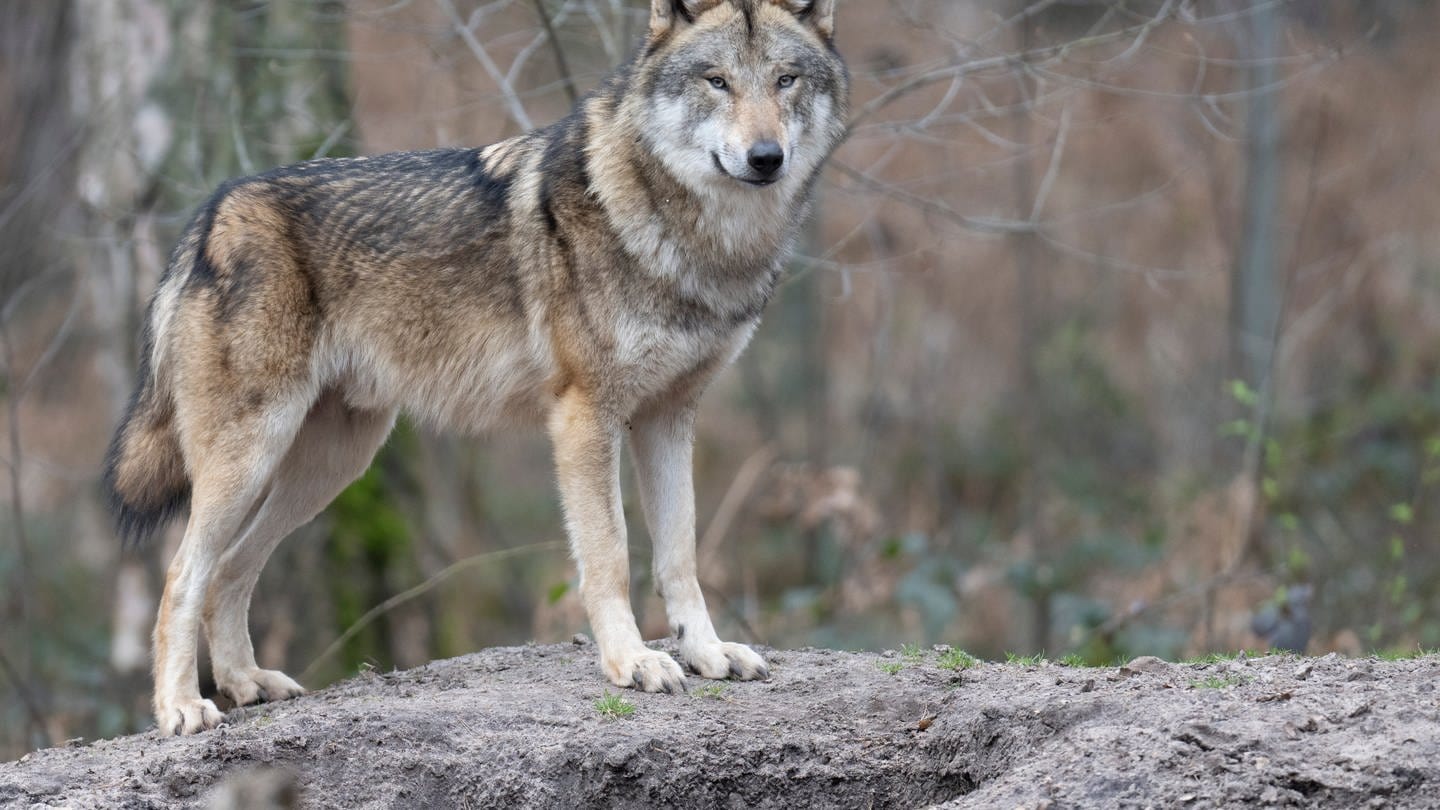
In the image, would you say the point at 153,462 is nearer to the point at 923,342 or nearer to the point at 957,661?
the point at 957,661

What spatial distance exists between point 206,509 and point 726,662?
2.06 metres

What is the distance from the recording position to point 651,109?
522cm

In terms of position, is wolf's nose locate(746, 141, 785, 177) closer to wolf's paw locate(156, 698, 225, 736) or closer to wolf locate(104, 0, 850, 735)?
wolf locate(104, 0, 850, 735)

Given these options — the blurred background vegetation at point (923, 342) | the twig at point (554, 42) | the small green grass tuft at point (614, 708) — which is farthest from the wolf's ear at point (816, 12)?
the small green grass tuft at point (614, 708)

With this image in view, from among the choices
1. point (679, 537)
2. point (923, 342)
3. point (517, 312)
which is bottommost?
point (923, 342)

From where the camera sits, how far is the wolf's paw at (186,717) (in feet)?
16.6

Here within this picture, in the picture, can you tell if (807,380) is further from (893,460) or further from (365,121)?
(365,121)

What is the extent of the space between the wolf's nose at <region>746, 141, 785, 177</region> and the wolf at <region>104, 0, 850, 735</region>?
0.01 metres

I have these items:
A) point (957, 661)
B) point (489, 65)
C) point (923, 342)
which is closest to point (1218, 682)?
point (957, 661)

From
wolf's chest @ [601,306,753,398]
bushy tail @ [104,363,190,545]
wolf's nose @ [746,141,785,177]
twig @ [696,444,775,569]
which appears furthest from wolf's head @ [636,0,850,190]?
twig @ [696,444,775,569]

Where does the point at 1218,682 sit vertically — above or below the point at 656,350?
below

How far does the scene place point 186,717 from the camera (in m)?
5.08

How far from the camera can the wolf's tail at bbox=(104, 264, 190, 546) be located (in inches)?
221

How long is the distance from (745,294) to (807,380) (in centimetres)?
803
